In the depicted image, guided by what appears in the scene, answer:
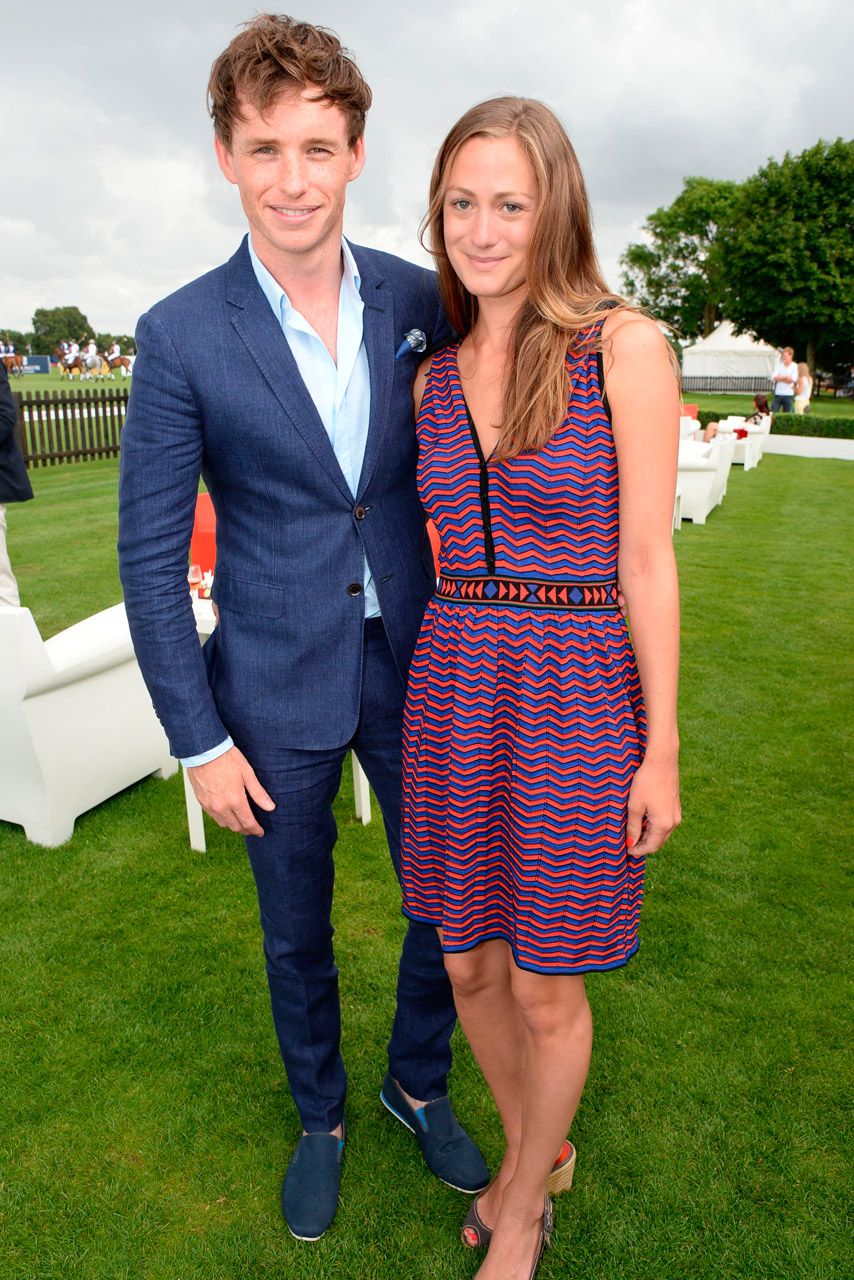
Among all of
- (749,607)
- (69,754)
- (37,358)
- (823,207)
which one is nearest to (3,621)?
(69,754)

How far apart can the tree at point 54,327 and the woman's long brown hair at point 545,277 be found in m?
80.4

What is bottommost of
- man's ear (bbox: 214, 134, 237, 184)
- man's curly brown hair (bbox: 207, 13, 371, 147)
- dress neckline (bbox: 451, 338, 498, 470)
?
dress neckline (bbox: 451, 338, 498, 470)

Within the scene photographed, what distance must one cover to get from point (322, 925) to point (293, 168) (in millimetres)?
1524

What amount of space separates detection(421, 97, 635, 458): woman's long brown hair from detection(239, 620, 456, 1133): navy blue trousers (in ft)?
1.84

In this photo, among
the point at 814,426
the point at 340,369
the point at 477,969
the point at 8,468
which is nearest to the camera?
the point at 340,369

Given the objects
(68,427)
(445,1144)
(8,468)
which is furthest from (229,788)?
(68,427)

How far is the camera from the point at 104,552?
9414mm

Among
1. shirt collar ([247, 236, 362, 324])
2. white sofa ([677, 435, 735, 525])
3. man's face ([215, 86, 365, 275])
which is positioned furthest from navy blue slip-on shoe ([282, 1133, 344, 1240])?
white sofa ([677, 435, 735, 525])

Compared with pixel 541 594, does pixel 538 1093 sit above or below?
below

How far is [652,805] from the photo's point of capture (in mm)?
1784

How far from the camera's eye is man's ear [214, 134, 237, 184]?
1772mm

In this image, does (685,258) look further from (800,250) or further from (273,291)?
(273,291)

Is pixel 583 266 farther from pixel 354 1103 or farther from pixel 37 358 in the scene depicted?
pixel 37 358

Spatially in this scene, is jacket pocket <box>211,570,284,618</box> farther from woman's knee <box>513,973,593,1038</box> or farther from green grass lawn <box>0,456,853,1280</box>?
green grass lawn <box>0,456,853,1280</box>
